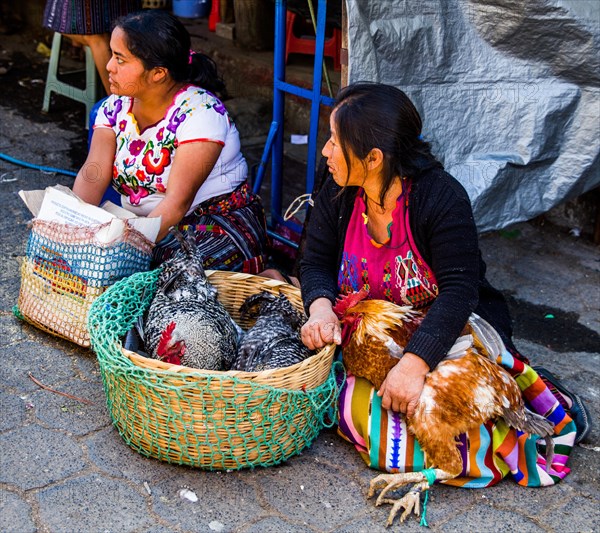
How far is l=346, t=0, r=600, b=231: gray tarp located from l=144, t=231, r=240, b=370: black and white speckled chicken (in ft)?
3.40

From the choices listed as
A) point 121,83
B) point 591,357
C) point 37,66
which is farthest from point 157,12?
point 37,66

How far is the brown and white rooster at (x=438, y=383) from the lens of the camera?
256cm

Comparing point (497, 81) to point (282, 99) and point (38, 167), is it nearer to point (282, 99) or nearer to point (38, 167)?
point (282, 99)

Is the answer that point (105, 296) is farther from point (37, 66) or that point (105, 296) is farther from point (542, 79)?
point (37, 66)

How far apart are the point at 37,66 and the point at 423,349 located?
18.4 feet

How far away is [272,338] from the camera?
2.84 m

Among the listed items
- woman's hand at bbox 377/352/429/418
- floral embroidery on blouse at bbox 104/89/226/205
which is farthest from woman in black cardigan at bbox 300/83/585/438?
floral embroidery on blouse at bbox 104/89/226/205

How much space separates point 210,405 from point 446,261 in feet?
2.98

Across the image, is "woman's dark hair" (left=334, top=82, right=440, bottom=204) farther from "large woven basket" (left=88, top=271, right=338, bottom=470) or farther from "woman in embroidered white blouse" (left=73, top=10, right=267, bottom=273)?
"woman in embroidered white blouse" (left=73, top=10, right=267, bottom=273)

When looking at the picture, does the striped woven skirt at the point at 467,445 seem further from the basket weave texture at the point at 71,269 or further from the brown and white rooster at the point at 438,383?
the basket weave texture at the point at 71,269

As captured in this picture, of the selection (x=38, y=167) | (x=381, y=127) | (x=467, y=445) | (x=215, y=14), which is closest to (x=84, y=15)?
(x=38, y=167)

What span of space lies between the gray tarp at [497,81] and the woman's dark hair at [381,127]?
66 cm

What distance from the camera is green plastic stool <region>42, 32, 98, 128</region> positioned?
18.3ft

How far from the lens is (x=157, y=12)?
3363 mm
